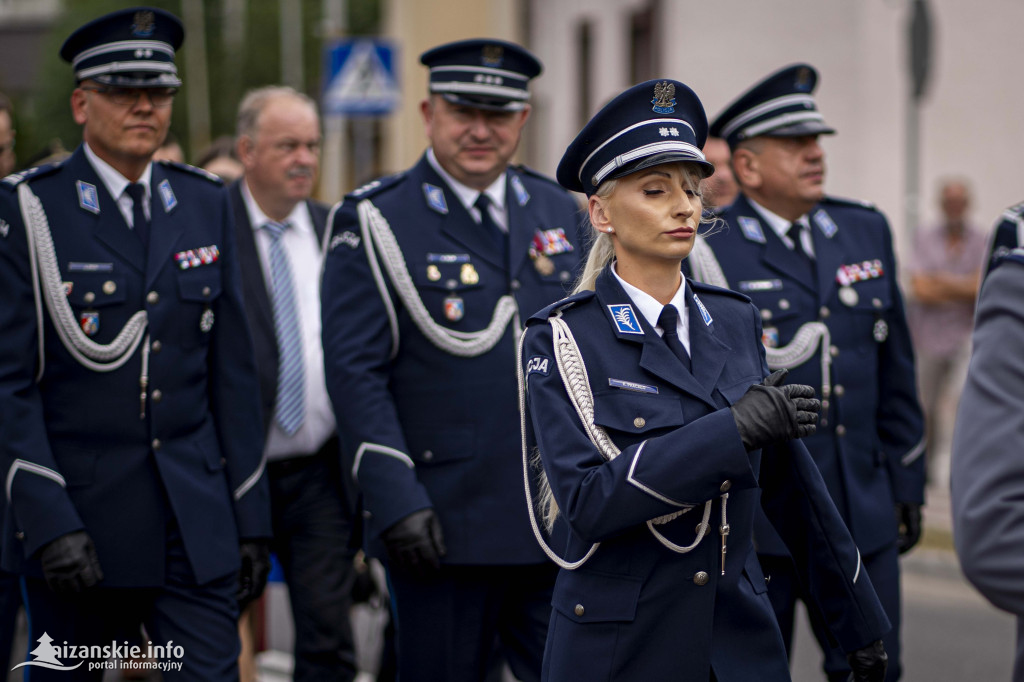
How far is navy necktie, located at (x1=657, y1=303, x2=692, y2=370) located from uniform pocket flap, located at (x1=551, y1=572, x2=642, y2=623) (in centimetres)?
50

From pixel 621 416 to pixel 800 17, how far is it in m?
12.9

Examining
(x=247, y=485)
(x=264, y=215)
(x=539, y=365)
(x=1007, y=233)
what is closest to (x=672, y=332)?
(x=539, y=365)

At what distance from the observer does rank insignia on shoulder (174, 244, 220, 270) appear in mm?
4285

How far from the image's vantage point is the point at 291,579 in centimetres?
525

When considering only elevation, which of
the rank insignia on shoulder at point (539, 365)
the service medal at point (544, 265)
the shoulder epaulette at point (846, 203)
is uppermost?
the shoulder epaulette at point (846, 203)

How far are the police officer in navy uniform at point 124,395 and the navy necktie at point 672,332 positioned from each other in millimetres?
1733

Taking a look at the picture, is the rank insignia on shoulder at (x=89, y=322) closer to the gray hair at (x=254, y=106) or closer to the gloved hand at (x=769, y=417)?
the gray hair at (x=254, y=106)

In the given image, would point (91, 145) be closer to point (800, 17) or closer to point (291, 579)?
point (291, 579)

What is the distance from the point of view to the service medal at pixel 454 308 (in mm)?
4441

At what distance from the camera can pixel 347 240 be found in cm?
454

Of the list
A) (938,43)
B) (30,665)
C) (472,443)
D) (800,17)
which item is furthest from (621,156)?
(800,17)

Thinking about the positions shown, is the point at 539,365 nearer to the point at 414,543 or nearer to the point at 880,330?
the point at 414,543

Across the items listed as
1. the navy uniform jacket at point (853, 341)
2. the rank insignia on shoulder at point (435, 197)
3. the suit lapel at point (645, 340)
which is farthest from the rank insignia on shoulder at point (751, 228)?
the suit lapel at point (645, 340)

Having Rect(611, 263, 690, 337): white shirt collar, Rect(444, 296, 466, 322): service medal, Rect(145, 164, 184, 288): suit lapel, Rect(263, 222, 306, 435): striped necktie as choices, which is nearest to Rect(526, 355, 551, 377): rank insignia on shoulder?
Rect(611, 263, 690, 337): white shirt collar
